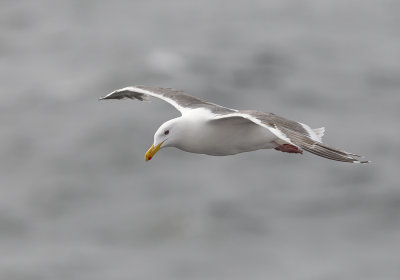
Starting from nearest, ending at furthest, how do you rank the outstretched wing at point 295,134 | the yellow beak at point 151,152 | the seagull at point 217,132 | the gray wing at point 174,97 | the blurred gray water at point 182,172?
1. the outstretched wing at point 295,134
2. the yellow beak at point 151,152
3. the seagull at point 217,132
4. the gray wing at point 174,97
5. the blurred gray water at point 182,172

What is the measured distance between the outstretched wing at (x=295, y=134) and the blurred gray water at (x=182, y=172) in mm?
38072

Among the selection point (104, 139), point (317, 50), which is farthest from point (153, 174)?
point (317, 50)

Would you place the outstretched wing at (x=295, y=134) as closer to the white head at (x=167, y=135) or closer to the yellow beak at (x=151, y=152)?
the white head at (x=167, y=135)

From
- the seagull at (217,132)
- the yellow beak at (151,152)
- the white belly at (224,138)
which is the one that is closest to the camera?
the yellow beak at (151,152)

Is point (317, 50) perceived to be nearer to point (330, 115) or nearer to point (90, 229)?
point (330, 115)

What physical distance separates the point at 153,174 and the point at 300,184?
32.6 feet

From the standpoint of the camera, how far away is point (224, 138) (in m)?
18.5

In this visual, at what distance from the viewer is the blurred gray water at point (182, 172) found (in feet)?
193

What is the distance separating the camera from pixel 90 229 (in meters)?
59.5

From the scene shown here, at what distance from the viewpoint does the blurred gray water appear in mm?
58719

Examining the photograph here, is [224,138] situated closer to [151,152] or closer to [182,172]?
[151,152]

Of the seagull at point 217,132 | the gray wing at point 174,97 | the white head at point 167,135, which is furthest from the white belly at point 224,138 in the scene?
the gray wing at point 174,97

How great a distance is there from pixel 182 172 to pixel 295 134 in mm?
43946

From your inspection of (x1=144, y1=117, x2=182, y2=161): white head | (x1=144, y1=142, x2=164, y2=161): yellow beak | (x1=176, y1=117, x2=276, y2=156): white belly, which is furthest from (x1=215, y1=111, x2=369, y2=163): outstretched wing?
(x1=144, y1=142, x2=164, y2=161): yellow beak
